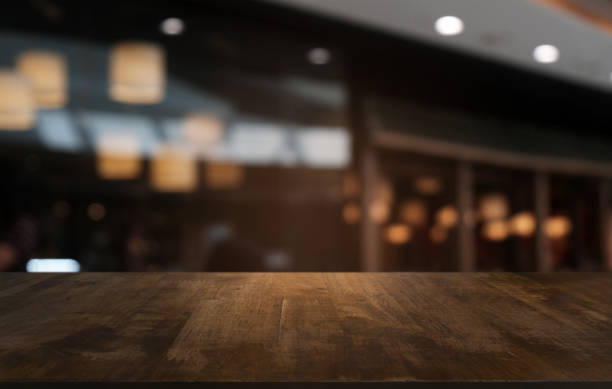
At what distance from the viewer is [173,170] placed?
349 cm

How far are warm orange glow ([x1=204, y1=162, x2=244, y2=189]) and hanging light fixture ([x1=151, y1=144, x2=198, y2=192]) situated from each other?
3.4 inches

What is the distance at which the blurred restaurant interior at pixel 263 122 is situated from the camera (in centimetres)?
331

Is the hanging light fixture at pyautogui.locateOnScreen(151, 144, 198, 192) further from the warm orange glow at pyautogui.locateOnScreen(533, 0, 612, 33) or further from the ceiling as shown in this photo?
the warm orange glow at pyautogui.locateOnScreen(533, 0, 612, 33)

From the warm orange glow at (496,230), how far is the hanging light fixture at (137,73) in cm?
302

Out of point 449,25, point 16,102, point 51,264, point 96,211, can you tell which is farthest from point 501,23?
point 51,264

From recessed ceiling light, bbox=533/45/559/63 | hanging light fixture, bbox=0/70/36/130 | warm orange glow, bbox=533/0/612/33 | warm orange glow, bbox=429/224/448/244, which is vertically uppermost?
warm orange glow, bbox=533/0/612/33

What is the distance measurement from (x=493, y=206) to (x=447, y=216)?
2.07 ft

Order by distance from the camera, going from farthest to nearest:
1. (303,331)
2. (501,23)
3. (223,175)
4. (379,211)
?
(379,211) < (223,175) < (501,23) < (303,331)

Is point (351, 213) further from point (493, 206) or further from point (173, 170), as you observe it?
point (493, 206)

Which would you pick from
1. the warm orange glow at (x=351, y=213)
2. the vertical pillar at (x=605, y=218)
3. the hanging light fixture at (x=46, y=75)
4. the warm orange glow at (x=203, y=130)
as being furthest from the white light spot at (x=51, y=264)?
the vertical pillar at (x=605, y=218)

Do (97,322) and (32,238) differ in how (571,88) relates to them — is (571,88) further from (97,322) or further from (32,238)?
(97,322)

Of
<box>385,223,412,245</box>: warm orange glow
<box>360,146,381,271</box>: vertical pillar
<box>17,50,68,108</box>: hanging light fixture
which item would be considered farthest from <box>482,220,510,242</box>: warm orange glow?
<box>17,50,68,108</box>: hanging light fixture

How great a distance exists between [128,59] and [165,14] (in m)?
0.39

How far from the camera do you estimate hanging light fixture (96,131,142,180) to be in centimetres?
336
